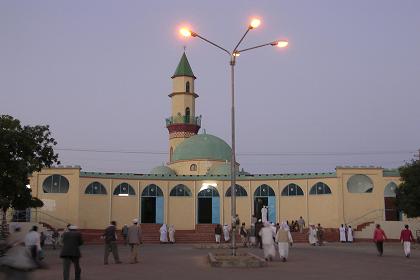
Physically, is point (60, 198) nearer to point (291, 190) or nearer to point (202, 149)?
point (202, 149)

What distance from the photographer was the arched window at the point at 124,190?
45.4 m

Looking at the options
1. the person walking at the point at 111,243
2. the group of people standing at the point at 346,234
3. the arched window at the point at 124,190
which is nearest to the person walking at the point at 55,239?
the arched window at the point at 124,190

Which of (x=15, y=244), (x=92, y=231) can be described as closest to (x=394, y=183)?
(x=92, y=231)

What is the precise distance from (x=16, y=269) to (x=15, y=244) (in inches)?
20.7

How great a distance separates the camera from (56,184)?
144 feet

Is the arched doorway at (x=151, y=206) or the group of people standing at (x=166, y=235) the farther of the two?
the arched doorway at (x=151, y=206)

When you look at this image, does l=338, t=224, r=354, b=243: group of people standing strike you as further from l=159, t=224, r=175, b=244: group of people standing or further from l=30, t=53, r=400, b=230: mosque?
l=159, t=224, r=175, b=244: group of people standing

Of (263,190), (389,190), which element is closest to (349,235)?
(389,190)

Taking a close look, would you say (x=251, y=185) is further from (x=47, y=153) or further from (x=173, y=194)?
(x=47, y=153)

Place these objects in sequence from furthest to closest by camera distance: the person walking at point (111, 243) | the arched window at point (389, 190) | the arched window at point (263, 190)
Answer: the arched window at point (263, 190) → the arched window at point (389, 190) → the person walking at point (111, 243)

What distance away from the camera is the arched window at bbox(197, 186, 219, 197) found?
47094mm

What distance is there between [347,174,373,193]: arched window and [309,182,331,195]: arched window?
5.60ft

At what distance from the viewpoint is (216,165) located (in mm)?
51625

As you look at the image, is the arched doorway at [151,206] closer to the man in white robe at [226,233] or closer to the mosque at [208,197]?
the mosque at [208,197]
